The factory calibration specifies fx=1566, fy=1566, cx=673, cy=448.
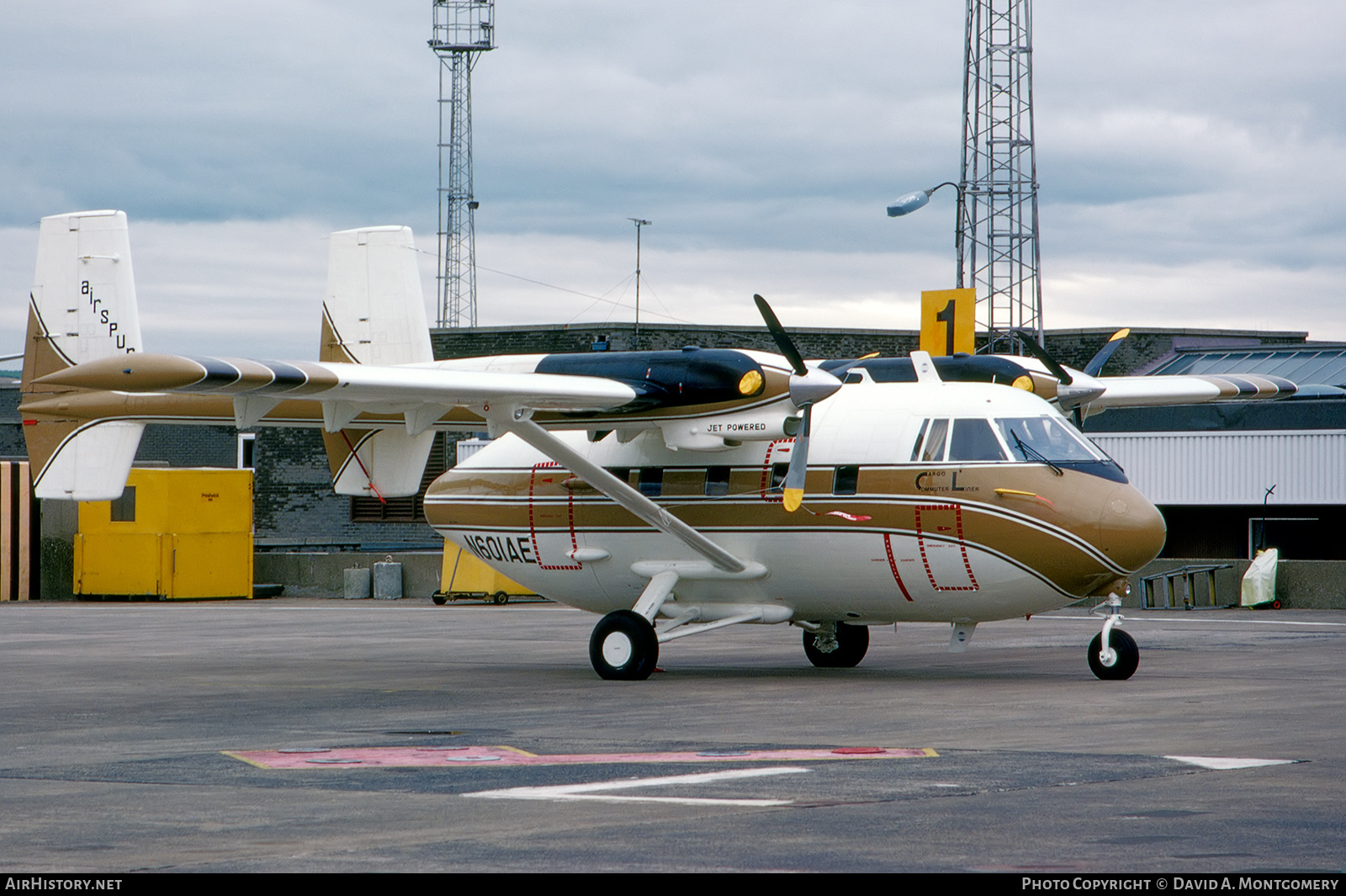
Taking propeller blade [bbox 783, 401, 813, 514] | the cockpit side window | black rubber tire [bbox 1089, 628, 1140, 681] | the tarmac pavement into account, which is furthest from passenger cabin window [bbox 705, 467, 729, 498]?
black rubber tire [bbox 1089, 628, 1140, 681]

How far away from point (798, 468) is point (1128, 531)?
361 cm

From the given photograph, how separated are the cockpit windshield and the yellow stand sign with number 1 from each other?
20.5 feet

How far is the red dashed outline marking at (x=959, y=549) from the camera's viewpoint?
17.3 meters

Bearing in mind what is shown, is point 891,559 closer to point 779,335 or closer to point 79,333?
point 779,335

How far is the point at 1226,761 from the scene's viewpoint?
11.1 metres

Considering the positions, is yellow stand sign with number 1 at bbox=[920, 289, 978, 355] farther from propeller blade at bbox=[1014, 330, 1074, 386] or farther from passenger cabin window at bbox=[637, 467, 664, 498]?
passenger cabin window at bbox=[637, 467, 664, 498]

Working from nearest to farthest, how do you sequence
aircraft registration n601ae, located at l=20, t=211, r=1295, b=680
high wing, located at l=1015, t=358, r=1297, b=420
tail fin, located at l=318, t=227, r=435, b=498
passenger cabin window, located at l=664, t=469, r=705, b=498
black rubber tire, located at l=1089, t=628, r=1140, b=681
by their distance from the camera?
1. aircraft registration n601ae, located at l=20, t=211, r=1295, b=680
2. black rubber tire, located at l=1089, t=628, r=1140, b=681
3. passenger cabin window, located at l=664, t=469, r=705, b=498
4. high wing, located at l=1015, t=358, r=1297, b=420
5. tail fin, located at l=318, t=227, r=435, b=498

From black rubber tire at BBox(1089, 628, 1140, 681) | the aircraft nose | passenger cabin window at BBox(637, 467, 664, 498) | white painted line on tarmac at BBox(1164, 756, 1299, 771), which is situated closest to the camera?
white painted line on tarmac at BBox(1164, 756, 1299, 771)

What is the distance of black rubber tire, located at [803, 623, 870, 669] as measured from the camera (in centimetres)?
2045

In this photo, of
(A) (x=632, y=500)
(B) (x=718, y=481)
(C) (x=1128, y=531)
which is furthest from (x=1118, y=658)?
(A) (x=632, y=500)

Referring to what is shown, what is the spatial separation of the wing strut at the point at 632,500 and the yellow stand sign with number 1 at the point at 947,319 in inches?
267

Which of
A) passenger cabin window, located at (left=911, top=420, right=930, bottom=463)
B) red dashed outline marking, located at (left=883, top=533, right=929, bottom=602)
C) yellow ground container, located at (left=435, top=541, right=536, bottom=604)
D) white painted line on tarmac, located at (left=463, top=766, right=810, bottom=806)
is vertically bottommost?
yellow ground container, located at (left=435, top=541, right=536, bottom=604)

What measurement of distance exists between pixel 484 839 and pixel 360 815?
1206 millimetres

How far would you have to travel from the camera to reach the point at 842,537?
709 inches
